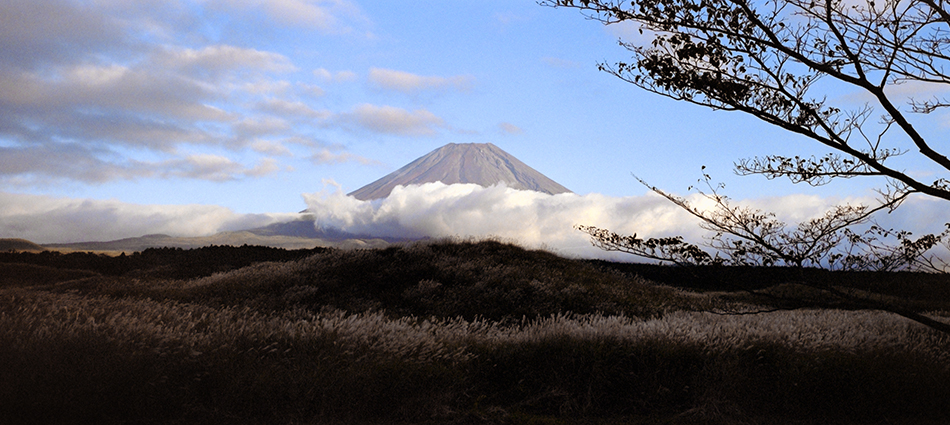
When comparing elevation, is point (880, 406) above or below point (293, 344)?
below

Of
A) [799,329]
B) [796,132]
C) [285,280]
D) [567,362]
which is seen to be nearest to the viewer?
[567,362]

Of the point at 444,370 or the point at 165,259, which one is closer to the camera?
the point at 444,370

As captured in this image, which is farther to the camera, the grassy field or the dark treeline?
the dark treeline

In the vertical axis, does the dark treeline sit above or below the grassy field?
above

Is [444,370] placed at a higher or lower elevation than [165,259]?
lower

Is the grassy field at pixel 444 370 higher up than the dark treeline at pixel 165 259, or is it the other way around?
the dark treeline at pixel 165 259

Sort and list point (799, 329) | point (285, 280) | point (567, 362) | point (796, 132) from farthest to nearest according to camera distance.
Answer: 1. point (285, 280)
2. point (799, 329)
3. point (796, 132)
4. point (567, 362)

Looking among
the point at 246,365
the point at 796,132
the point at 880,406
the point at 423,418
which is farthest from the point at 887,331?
the point at 246,365

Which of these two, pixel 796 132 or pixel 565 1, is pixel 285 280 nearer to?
pixel 565 1

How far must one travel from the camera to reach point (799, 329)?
27.9 ft

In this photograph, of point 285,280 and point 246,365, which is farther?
point 285,280

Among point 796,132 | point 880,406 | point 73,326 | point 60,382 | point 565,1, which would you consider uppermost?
point 565,1

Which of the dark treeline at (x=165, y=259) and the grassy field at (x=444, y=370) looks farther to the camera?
the dark treeline at (x=165, y=259)

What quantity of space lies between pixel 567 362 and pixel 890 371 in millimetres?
4444
